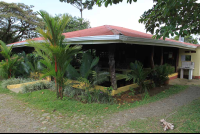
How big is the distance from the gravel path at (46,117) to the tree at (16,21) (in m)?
14.3

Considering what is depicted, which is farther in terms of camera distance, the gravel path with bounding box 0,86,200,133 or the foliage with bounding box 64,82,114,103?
the foliage with bounding box 64,82,114,103

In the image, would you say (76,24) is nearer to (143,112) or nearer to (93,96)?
(93,96)

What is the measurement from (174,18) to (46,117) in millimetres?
4906

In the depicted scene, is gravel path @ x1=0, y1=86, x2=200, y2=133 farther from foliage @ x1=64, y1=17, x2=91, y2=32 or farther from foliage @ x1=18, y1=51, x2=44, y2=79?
foliage @ x1=64, y1=17, x2=91, y2=32

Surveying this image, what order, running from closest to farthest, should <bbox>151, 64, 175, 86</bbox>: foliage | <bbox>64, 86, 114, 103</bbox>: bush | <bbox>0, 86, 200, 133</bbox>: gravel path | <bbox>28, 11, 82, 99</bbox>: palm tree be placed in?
1. <bbox>0, 86, 200, 133</bbox>: gravel path
2. <bbox>28, 11, 82, 99</bbox>: palm tree
3. <bbox>64, 86, 114, 103</bbox>: bush
4. <bbox>151, 64, 175, 86</bbox>: foliage

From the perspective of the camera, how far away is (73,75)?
5.49 meters

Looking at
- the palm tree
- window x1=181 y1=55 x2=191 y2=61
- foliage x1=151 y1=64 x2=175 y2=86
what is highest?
the palm tree

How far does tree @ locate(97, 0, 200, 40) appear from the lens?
4.04 meters

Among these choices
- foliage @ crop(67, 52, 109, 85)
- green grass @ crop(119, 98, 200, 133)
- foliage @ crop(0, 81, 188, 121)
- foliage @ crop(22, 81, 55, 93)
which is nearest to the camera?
green grass @ crop(119, 98, 200, 133)

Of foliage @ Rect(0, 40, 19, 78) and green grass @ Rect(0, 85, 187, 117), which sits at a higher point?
foliage @ Rect(0, 40, 19, 78)

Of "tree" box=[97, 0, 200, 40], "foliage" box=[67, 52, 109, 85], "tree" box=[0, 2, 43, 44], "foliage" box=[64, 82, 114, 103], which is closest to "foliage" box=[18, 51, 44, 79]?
"foliage" box=[67, 52, 109, 85]

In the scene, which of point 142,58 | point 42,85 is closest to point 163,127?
point 42,85

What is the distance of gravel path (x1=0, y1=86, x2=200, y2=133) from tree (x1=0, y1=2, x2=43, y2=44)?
1433cm

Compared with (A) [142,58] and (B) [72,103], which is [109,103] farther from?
(A) [142,58]
